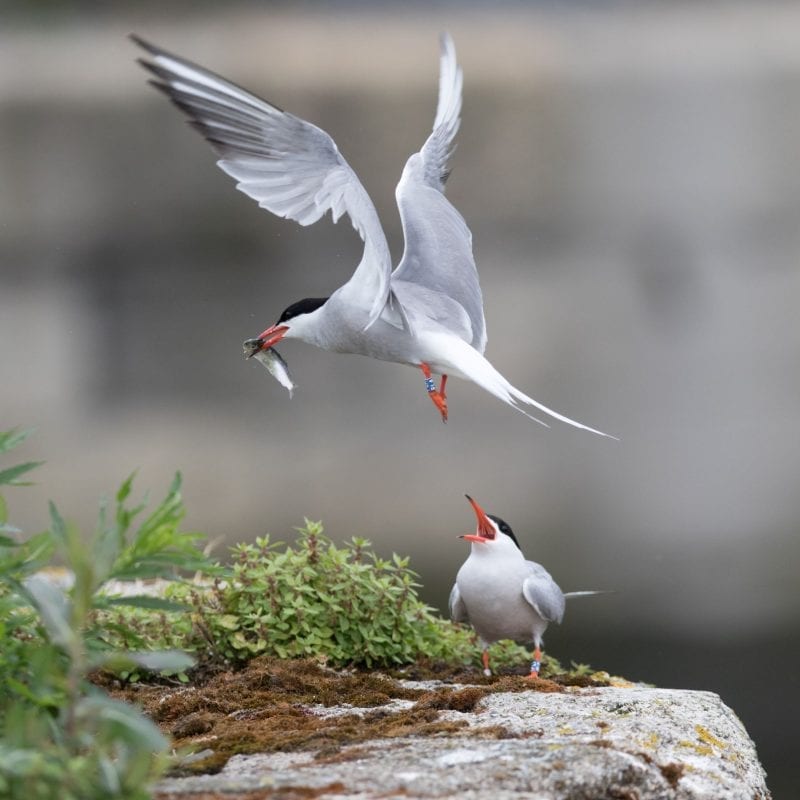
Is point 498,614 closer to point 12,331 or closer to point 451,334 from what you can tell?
point 451,334

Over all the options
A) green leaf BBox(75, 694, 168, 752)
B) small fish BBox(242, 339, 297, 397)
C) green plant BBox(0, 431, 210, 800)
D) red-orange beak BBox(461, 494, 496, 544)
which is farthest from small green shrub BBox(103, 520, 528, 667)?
green leaf BBox(75, 694, 168, 752)

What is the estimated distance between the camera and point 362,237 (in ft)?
8.30

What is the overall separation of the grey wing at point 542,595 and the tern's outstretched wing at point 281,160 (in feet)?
2.89

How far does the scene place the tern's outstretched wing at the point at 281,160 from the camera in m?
2.45

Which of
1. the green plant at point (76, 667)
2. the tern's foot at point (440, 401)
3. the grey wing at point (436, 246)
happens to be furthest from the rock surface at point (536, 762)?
the grey wing at point (436, 246)

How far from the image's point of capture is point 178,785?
1.68m

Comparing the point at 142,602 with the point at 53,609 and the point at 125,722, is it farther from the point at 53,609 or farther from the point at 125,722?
the point at 125,722

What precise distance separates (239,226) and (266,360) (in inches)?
112

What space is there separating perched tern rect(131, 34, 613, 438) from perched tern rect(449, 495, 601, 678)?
0.43 metres

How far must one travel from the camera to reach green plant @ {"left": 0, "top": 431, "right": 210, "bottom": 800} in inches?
52.0

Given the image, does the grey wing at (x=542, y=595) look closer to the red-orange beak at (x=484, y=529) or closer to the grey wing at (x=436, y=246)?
the red-orange beak at (x=484, y=529)

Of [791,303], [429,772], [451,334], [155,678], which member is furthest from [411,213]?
[791,303]

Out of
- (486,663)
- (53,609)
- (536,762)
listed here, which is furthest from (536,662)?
(53,609)

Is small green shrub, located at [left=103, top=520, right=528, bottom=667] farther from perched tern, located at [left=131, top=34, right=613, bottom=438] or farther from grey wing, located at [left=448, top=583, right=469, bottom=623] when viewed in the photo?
perched tern, located at [left=131, top=34, right=613, bottom=438]
